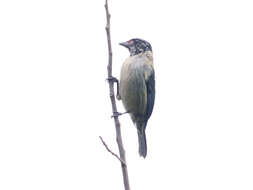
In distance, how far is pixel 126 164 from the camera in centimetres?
304

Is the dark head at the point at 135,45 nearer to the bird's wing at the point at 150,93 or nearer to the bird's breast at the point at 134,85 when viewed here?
the bird's breast at the point at 134,85

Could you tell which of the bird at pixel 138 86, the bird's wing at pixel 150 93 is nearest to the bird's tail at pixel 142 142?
the bird at pixel 138 86

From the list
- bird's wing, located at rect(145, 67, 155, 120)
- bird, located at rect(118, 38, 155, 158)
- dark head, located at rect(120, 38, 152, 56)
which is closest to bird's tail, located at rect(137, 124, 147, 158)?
bird, located at rect(118, 38, 155, 158)

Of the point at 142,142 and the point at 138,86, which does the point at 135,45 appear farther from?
the point at 142,142

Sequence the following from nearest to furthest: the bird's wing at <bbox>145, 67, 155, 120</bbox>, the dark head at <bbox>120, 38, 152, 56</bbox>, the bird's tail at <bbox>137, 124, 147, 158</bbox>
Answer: the bird's tail at <bbox>137, 124, 147, 158</bbox>
the bird's wing at <bbox>145, 67, 155, 120</bbox>
the dark head at <bbox>120, 38, 152, 56</bbox>

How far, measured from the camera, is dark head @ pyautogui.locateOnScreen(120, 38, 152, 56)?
20.2ft

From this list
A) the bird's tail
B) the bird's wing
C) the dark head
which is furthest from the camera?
the dark head

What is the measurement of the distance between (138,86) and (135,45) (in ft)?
2.16

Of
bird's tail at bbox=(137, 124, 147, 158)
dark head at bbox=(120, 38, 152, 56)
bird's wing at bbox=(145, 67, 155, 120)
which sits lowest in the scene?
bird's tail at bbox=(137, 124, 147, 158)

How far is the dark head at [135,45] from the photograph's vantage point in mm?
6172

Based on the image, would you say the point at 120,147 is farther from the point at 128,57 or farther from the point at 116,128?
the point at 128,57

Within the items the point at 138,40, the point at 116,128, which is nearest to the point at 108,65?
the point at 116,128

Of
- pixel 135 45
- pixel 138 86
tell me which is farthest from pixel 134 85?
pixel 135 45

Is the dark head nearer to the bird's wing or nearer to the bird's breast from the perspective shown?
the bird's breast
